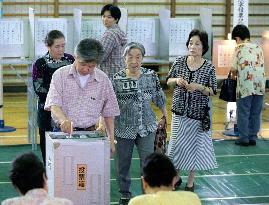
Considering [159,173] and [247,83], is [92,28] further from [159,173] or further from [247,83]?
[159,173]

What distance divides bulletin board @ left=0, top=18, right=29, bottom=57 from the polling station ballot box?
13.8ft

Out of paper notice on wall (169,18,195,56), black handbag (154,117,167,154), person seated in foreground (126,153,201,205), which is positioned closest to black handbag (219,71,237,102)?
paper notice on wall (169,18,195,56)

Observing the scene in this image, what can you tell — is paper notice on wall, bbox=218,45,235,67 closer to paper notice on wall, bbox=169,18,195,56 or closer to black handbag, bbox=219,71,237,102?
paper notice on wall, bbox=169,18,195,56

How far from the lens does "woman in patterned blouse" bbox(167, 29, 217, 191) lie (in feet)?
18.1

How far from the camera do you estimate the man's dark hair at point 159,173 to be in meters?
3.05

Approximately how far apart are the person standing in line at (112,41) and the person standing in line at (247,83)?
152 cm

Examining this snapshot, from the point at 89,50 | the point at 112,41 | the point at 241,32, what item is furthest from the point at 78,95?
the point at 241,32

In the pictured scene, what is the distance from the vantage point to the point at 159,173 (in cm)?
307

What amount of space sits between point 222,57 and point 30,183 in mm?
5756

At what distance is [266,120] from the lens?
390 inches

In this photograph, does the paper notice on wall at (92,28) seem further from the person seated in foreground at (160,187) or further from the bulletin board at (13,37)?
the person seated in foreground at (160,187)

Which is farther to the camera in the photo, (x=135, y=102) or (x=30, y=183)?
(x=135, y=102)

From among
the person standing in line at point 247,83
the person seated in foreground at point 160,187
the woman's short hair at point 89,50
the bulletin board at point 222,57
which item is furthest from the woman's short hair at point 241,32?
→ the person seated in foreground at point 160,187

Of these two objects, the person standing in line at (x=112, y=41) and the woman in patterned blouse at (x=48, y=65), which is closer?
the woman in patterned blouse at (x=48, y=65)
